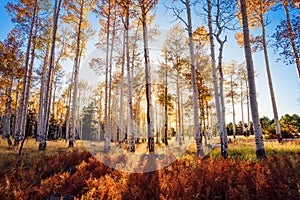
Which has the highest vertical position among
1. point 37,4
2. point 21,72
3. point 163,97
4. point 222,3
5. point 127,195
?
point 37,4

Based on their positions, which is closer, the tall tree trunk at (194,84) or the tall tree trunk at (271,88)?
the tall tree trunk at (194,84)

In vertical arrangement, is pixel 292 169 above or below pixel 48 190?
above

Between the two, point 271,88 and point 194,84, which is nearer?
point 194,84

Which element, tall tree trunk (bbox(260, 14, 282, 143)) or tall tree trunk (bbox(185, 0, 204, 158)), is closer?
tall tree trunk (bbox(185, 0, 204, 158))

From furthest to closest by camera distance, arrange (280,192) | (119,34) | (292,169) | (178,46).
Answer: (178,46) < (119,34) < (292,169) < (280,192)

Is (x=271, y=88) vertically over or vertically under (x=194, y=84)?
over

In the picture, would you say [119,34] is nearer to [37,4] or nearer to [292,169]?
[37,4]

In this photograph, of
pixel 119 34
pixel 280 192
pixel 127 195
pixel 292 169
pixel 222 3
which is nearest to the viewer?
pixel 280 192

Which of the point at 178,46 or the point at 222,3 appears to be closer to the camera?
the point at 222,3

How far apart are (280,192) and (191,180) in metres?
1.44

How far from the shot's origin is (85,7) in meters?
13.4

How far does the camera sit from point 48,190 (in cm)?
349

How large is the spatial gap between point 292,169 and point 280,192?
3.31 ft

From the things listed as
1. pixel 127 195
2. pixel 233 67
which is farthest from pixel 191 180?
pixel 233 67
